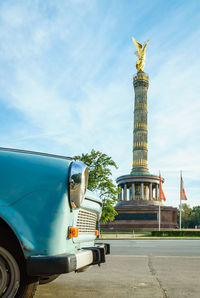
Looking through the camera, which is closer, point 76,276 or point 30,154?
point 30,154

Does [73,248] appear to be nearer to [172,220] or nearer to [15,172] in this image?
[15,172]

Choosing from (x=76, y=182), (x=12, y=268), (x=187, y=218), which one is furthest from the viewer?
(x=187, y=218)

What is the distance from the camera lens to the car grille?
2896 mm

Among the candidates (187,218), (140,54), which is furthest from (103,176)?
(187,218)

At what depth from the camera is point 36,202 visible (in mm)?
2342

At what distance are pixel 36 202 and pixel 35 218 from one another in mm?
114

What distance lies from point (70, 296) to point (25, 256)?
1.37 metres

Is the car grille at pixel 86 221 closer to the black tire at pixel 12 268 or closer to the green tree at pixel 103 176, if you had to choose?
the black tire at pixel 12 268

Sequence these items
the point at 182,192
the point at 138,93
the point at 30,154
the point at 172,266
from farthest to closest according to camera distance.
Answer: the point at 138,93 → the point at 182,192 → the point at 172,266 → the point at 30,154

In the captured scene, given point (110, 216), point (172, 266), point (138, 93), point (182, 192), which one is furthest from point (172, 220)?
point (172, 266)

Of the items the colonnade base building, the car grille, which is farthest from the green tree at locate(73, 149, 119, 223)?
the car grille

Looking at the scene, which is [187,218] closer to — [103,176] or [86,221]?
[103,176]

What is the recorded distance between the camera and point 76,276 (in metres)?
4.54

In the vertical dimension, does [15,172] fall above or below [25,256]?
above
